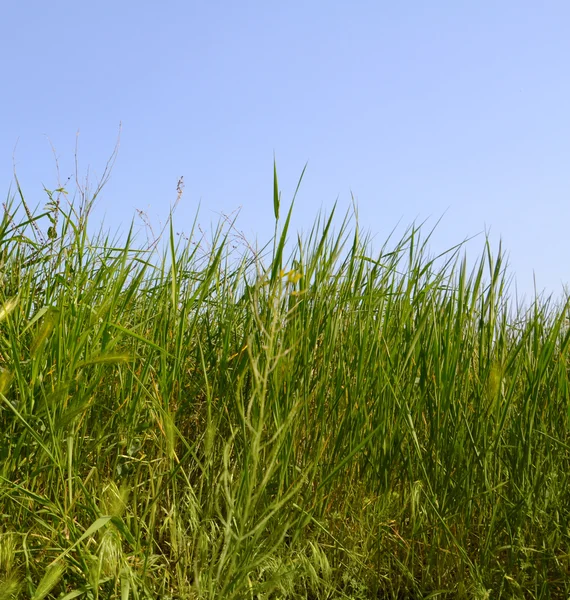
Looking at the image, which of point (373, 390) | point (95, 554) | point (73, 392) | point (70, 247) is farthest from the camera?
point (70, 247)

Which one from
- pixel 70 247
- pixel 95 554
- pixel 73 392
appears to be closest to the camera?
pixel 95 554

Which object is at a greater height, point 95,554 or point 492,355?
point 492,355

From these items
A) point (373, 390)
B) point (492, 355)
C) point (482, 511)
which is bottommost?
point (482, 511)

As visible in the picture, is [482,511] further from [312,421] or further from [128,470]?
[128,470]

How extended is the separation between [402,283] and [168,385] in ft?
Result: 2.51

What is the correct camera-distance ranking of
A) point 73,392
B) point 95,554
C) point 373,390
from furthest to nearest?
point 373,390
point 73,392
point 95,554

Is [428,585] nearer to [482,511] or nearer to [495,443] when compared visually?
[482,511]

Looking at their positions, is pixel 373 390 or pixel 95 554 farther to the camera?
pixel 373 390

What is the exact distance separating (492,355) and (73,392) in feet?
3.73

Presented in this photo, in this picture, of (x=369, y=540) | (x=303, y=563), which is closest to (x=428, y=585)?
(x=369, y=540)

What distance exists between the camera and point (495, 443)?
5.23 ft

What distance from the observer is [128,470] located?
63.3 inches

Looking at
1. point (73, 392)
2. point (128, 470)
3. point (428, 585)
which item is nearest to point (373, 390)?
point (428, 585)

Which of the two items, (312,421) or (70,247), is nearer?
(312,421)
